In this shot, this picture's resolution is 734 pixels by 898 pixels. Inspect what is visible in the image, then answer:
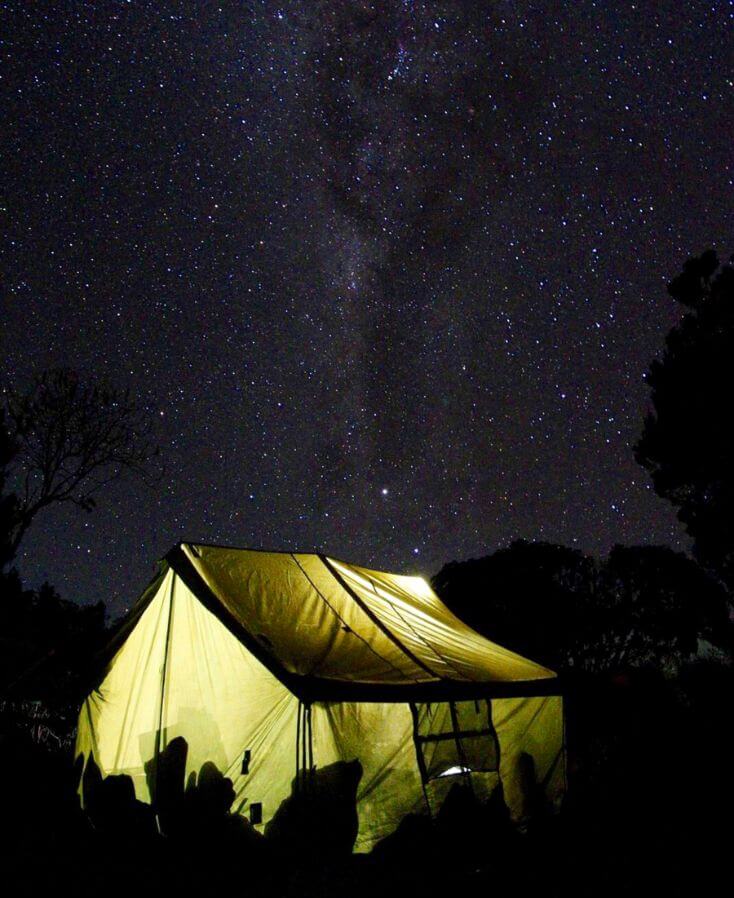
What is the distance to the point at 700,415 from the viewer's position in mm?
13398

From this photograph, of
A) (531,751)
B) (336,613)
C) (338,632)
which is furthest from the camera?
(531,751)

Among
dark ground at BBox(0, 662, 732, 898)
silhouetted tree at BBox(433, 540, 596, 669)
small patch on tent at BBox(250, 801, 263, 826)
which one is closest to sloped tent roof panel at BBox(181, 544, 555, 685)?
dark ground at BBox(0, 662, 732, 898)

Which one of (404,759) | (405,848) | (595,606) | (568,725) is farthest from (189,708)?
(595,606)

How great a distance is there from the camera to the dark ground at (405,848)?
367 cm

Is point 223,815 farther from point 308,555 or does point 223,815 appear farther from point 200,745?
point 308,555

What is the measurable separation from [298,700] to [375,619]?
1301 mm

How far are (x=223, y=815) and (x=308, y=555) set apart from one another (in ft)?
8.22

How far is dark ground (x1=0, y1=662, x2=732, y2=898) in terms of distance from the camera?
12.0 feet

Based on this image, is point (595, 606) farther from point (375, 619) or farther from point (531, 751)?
point (375, 619)

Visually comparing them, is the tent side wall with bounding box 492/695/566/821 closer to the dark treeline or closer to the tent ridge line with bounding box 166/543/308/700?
the dark treeline

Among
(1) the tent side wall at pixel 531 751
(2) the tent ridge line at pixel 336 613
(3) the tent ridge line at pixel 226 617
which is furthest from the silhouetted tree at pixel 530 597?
(3) the tent ridge line at pixel 226 617

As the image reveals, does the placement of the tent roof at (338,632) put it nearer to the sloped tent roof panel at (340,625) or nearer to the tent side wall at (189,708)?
the sloped tent roof panel at (340,625)

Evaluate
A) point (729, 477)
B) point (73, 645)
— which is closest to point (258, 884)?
point (73, 645)

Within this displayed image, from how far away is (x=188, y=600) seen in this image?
18.2ft
